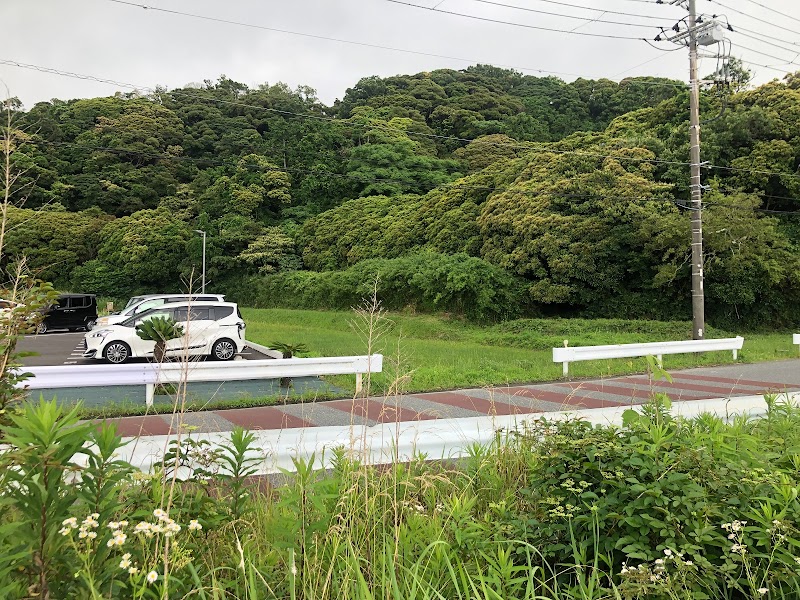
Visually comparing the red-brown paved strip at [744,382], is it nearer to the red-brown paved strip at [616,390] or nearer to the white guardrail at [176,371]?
the red-brown paved strip at [616,390]

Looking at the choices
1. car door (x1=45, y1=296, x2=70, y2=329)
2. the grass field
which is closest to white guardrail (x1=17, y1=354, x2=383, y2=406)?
the grass field

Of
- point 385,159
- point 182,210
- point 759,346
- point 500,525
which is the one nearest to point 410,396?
point 500,525

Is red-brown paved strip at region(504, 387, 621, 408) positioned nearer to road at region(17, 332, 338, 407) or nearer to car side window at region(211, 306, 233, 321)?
road at region(17, 332, 338, 407)

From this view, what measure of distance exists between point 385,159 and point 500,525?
40.6 m

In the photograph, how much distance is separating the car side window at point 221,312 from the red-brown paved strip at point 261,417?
6.47 metres

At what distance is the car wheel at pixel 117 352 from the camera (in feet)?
43.4

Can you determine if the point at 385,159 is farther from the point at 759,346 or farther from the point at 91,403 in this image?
the point at 91,403

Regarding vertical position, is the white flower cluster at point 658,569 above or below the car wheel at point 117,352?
above

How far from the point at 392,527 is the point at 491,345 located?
17.0 metres

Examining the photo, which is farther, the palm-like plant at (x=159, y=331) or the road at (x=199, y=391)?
the palm-like plant at (x=159, y=331)

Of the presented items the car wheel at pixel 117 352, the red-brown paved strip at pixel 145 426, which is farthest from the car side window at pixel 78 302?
the red-brown paved strip at pixel 145 426

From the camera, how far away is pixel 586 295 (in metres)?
24.6

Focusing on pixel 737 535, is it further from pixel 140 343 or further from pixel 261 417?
pixel 140 343

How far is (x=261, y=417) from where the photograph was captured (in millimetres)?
7441
